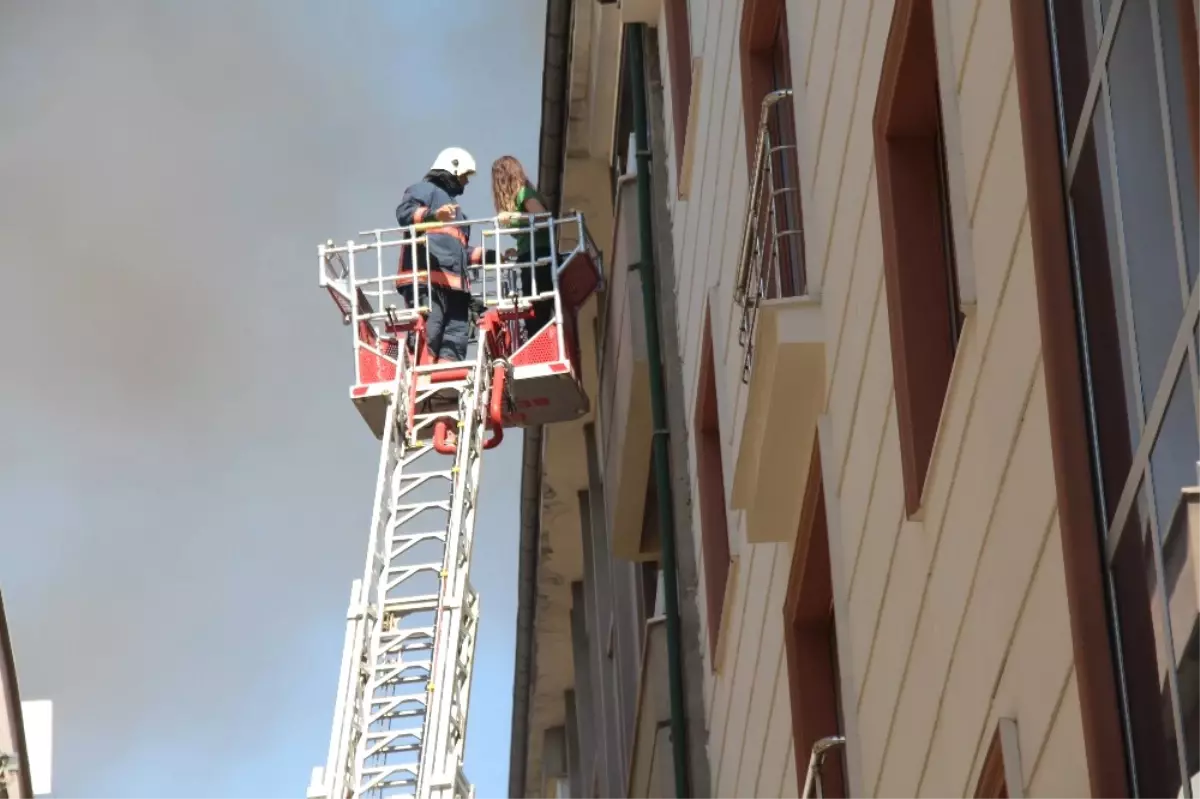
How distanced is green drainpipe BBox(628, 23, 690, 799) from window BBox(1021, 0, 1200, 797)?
8567mm

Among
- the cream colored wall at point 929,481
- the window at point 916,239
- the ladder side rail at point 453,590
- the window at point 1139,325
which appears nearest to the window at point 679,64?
the cream colored wall at point 929,481

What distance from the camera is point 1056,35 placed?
692 centimetres

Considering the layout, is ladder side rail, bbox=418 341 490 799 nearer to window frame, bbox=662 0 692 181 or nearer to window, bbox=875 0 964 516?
window frame, bbox=662 0 692 181

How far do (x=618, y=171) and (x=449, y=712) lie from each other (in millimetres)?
5131

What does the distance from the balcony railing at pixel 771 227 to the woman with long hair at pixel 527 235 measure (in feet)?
23.6

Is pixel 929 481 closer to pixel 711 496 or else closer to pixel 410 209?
pixel 711 496

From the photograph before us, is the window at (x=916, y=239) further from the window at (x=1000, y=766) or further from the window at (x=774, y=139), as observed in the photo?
the window at (x=774, y=139)

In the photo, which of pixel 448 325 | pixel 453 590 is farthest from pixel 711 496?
pixel 448 325

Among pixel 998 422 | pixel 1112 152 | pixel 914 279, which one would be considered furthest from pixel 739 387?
pixel 1112 152

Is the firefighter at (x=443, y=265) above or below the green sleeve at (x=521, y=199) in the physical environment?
below

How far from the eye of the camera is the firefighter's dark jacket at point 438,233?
1920cm

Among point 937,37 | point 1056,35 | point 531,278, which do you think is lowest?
point 1056,35

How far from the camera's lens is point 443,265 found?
19.2 meters

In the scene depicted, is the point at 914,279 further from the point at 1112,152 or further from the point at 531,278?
the point at 531,278
